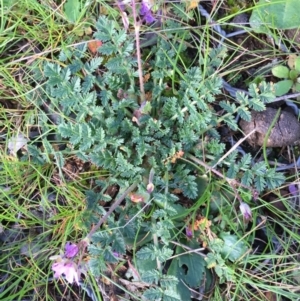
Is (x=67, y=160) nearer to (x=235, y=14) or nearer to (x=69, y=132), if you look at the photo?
(x=69, y=132)

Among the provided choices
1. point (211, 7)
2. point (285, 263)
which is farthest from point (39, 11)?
point (285, 263)

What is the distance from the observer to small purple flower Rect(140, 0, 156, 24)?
1592 mm

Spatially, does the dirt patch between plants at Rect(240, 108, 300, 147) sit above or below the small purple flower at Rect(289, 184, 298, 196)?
above

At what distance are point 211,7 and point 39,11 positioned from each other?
23.5 inches

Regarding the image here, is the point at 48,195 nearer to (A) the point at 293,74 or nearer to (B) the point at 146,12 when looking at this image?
(B) the point at 146,12

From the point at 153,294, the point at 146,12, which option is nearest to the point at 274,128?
the point at 146,12

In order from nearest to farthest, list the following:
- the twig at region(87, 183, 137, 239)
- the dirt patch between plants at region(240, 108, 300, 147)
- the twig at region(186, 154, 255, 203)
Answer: the twig at region(87, 183, 137, 239) < the twig at region(186, 154, 255, 203) < the dirt patch between plants at region(240, 108, 300, 147)

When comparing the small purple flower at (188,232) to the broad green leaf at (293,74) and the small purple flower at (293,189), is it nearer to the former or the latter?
the small purple flower at (293,189)

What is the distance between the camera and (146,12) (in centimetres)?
162

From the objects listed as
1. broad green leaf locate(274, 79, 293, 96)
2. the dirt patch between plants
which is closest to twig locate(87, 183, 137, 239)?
the dirt patch between plants

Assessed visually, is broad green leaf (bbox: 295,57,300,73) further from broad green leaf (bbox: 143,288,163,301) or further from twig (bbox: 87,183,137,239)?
broad green leaf (bbox: 143,288,163,301)

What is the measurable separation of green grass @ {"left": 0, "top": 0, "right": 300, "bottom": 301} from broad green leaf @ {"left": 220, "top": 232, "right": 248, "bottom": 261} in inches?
1.0

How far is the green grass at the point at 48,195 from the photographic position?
165 centimetres

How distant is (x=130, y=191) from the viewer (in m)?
1.60
